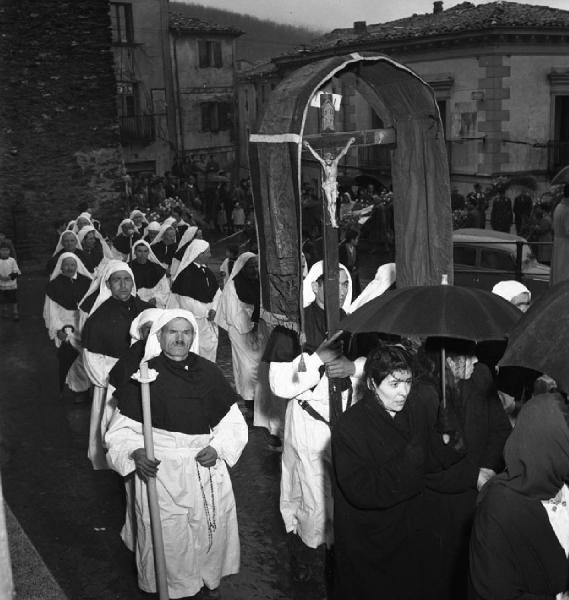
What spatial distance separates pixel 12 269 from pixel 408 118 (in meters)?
10.7

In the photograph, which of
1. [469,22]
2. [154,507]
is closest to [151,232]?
[154,507]

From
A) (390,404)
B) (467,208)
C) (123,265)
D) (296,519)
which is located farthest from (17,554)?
(467,208)

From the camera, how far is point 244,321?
361 inches

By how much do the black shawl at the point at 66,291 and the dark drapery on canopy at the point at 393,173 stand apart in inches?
218

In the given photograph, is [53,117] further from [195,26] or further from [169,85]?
[195,26]

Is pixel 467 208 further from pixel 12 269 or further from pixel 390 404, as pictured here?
pixel 390 404

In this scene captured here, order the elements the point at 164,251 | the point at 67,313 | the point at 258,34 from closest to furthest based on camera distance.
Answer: the point at 67,313 < the point at 164,251 < the point at 258,34

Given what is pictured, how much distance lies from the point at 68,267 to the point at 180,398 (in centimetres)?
565

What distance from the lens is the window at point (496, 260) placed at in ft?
42.0

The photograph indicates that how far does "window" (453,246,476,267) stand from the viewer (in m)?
13.1

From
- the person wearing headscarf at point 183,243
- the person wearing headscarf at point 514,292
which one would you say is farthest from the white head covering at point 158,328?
the person wearing headscarf at point 183,243

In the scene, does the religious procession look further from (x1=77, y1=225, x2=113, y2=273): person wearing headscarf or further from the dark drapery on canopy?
(x1=77, y1=225, x2=113, y2=273): person wearing headscarf

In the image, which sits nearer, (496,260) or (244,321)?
(244,321)

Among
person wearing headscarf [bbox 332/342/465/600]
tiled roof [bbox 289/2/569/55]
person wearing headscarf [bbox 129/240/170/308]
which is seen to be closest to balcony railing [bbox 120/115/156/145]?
tiled roof [bbox 289/2/569/55]
